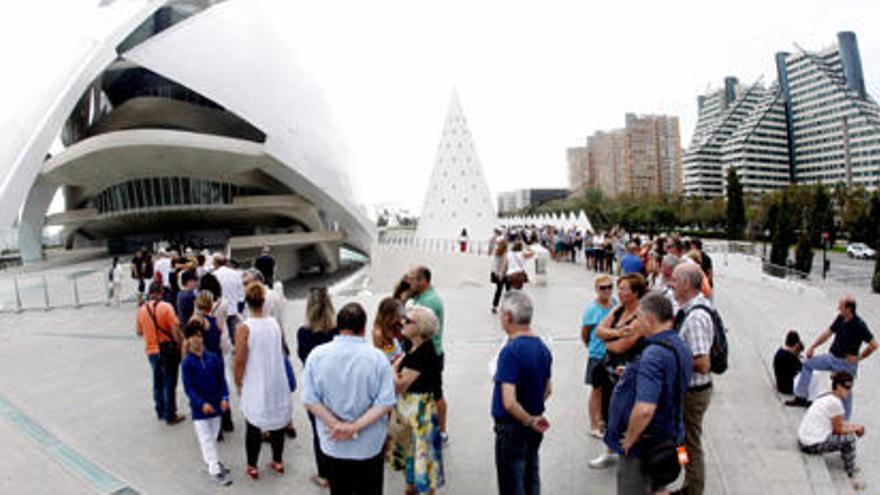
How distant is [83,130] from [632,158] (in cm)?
11908

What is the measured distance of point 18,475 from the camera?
370 centimetres

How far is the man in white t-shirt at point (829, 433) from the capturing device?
152 inches

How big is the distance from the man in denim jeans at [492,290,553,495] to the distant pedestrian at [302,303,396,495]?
617 mm

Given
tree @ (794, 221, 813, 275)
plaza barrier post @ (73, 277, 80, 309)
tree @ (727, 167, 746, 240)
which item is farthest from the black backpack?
tree @ (727, 167, 746, 240)

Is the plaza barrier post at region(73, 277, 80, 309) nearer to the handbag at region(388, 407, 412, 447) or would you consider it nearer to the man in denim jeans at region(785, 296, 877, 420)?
the handbag at region(388, 407, 412, 447)

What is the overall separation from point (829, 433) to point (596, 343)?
1985 millimetres

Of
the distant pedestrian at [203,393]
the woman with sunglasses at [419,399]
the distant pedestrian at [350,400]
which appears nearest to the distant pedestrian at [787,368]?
the woman with sunglasses at [419,399]

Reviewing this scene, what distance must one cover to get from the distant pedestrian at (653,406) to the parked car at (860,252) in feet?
138

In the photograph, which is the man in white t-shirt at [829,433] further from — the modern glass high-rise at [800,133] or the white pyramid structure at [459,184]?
the modern glass high-rise at [800,133]

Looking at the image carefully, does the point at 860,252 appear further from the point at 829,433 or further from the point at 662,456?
the point at 662,456

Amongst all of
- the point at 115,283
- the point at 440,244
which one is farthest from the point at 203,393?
the point at 440,244

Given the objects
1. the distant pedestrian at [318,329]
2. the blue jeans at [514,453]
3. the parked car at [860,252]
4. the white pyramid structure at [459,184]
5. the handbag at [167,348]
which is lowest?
the parked car at [860,252]

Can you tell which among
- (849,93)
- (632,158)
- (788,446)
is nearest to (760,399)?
(788,446)

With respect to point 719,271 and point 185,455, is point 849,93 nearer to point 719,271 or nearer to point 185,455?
point 719,271
